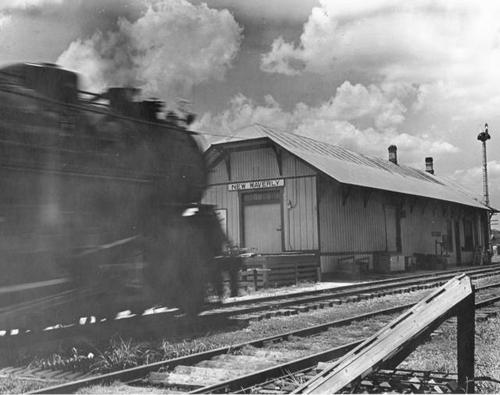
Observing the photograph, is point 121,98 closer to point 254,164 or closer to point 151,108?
point 151,108

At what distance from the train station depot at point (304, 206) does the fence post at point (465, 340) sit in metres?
12.0

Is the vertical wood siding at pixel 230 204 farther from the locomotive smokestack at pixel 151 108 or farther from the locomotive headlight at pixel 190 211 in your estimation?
the locomotive smokestack at pixel 151 108

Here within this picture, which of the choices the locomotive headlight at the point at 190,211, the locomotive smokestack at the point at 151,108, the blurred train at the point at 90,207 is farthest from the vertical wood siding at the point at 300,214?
the locomotive smokestack at the point at 151,108

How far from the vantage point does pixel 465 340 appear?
478 centimetres

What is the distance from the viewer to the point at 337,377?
3811 millimetres

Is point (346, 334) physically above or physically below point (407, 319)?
below

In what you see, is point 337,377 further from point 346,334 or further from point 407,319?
point 346,334

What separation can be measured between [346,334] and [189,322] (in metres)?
2.29

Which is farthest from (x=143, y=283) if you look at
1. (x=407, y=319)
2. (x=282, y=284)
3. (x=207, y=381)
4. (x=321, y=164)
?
(x=321, y=164)

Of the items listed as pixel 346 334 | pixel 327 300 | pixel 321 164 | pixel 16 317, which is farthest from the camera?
pixel 321 164

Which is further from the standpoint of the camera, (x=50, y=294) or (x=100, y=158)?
(x=100, y=158)

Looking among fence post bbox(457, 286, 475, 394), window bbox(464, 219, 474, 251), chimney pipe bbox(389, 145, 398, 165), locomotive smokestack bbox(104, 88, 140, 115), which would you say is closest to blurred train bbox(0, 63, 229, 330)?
locomotive smokestack bbox(104, 88, 140, 115)

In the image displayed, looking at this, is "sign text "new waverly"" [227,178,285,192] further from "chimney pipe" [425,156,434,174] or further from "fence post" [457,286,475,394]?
"chimney pipe" [425,156,434,174]

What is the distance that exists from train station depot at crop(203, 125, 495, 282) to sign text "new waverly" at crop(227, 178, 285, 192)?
36 mm
